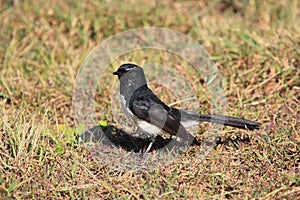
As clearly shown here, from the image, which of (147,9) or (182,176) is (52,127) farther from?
(147,9)

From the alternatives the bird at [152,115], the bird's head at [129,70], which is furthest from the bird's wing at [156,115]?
the bird's head at [129,70]

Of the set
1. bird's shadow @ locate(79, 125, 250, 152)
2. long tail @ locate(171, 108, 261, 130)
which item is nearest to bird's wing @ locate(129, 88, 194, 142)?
long tail @ locate(171, 108, 261, 130)

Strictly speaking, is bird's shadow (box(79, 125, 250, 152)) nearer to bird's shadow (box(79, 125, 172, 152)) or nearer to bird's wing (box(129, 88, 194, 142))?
bird's shadow (box(79, 125, 172, 152))

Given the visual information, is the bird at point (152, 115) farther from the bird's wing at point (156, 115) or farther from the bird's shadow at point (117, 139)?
the bird's shadow at point (117, 139)

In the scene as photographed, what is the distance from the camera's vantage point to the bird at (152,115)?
16.7 ft

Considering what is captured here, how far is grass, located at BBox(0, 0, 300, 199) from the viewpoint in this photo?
457 centimetres

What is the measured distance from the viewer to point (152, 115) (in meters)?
5.09

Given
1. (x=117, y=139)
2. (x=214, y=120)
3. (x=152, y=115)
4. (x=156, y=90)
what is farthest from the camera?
(x=156, y=90)

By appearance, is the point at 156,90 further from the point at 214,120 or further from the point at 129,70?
the point at 214,120

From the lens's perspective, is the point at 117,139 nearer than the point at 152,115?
No

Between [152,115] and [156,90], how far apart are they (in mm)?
1552

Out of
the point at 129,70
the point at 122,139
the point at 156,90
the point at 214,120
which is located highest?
the point at 129,70

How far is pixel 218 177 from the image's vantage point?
464cm

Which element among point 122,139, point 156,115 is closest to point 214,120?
point 156,115
